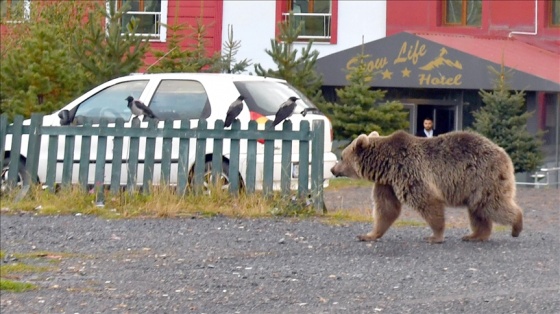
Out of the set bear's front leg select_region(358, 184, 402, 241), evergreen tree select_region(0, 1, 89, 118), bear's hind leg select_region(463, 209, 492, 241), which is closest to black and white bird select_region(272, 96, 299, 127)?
bear's front leg select_region(358, 184, 402, 241)

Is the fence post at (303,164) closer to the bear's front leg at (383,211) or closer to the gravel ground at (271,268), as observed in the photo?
the gravel ground at (271,268)

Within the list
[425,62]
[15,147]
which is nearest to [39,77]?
[15,147]

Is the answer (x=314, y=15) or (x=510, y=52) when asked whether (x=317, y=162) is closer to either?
(x=510, y=52)

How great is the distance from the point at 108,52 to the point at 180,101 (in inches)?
255

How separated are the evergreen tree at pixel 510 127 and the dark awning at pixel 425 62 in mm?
1953

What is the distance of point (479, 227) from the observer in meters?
10.1

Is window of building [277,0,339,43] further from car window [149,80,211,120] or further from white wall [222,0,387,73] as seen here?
car window [149,80,211,120]

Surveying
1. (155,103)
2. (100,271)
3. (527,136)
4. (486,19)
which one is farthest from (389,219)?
(486,19)

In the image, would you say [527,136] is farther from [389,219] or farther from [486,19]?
[389,219]

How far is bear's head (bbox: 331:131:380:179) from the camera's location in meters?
10.3

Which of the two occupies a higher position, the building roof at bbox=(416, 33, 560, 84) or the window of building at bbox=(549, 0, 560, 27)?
the window of building at bbox=(549, 0, 560, 27)

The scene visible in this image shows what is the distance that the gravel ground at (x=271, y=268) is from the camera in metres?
7.28

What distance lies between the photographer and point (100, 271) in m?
8.45

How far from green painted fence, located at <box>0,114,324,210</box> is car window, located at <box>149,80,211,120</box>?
0.71 meters
